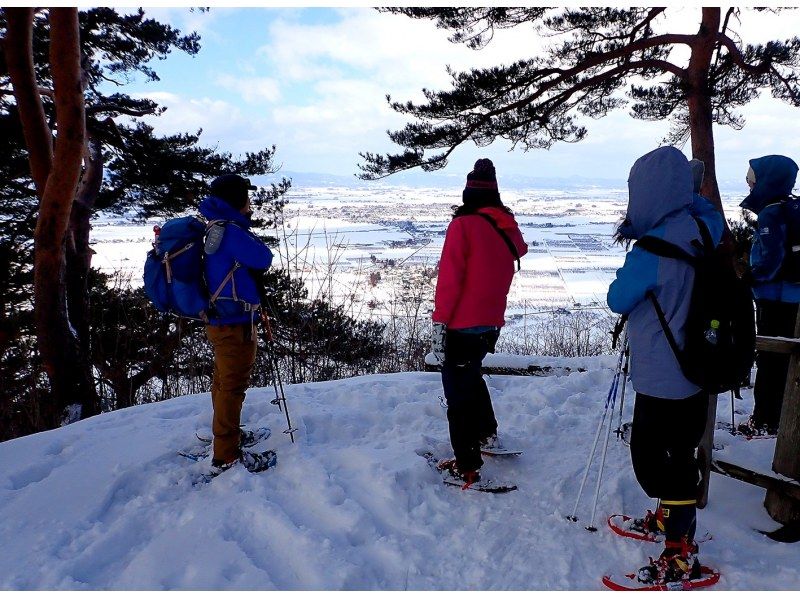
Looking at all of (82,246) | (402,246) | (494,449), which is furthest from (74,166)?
(402,246)

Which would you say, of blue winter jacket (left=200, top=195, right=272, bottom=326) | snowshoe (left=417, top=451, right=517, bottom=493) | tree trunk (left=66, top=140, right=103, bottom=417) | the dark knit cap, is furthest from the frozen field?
the dark knit cap

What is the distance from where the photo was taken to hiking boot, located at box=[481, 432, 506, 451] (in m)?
3.44

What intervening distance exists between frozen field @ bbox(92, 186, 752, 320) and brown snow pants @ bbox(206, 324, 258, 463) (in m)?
2.19

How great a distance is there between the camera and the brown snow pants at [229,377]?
3.11 metres

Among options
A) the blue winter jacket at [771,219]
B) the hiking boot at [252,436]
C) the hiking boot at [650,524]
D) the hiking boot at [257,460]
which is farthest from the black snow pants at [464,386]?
the blue winter jacket at [771,219]

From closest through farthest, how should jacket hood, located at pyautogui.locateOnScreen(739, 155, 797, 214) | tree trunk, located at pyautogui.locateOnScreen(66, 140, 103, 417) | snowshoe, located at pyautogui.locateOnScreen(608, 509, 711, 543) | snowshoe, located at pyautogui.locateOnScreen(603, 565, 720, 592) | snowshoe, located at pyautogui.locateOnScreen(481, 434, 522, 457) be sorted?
snowshoe, located at pyautogui.locateOnScreen(603, 565, 720, 592), snowshoe, located at pyautogui.locateOnScreen(608, 509, 711, 543), jacket hood, located at pyautogui.locateOnScreen(739, 155, 797, 214), snowshoe, located at pyautogui.locateOnScreen(481, 434, 522, 457), tree trunk, located at pyautogui.locateOnScreen(66, 140, 103, 417)

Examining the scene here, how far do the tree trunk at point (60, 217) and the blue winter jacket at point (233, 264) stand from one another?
149 inches

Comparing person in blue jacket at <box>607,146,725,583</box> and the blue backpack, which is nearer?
person in blue jacket at <box>607,146,725,583</box>

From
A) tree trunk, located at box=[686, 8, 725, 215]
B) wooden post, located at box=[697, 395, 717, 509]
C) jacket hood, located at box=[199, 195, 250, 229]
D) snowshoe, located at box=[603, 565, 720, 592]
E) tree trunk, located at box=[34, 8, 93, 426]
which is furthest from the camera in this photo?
tree trunk, located at box=[686, 8, 725, 215]

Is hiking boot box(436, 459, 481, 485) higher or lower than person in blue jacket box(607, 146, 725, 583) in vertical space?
lower

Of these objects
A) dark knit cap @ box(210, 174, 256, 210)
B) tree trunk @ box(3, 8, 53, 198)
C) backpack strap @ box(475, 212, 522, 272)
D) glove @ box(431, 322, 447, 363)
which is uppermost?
tree trunk @ box(3, 8, 53, 198)

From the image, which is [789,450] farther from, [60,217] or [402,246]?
[402,246]

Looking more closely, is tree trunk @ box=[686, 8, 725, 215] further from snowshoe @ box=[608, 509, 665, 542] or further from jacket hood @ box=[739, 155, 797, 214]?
snowshoe @ box=[608, 509, 665, 542]

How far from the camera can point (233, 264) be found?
9.89ft
